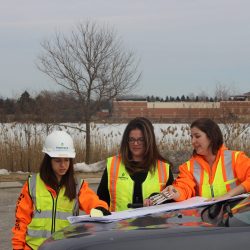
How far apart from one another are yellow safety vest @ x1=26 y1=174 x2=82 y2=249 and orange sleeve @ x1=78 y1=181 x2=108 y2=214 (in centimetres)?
4

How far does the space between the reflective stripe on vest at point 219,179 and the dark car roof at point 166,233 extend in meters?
0.96

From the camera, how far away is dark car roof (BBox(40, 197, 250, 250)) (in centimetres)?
210

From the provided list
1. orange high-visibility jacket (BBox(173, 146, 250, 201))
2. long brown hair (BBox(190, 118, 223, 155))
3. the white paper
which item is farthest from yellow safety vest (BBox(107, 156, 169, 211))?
the white paper

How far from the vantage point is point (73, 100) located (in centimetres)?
1617

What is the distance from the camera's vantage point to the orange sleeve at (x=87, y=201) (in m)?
3.30

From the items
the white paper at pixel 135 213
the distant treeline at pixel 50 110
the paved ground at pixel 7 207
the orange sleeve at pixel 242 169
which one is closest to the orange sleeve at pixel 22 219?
the white paper at pixel 135 213

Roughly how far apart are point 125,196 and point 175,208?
2.83 ft

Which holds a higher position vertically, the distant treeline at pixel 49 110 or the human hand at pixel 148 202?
the distant treeline at pixel 49 110

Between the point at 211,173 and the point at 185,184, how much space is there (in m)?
0.22

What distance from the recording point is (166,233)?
2.18m

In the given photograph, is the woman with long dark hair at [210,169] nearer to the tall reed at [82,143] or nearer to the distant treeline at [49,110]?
the tall reed at [82,143]

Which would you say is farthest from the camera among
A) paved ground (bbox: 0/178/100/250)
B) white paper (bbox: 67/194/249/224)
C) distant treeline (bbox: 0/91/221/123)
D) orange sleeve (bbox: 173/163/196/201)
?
distant treeline (bbox: 0/91/221/123)

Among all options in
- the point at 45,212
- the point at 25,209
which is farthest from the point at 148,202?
the point at 25,209

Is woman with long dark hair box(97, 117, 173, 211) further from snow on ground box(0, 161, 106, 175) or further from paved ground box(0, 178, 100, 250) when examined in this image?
snow on ground box(0, 161, 106, 175)
